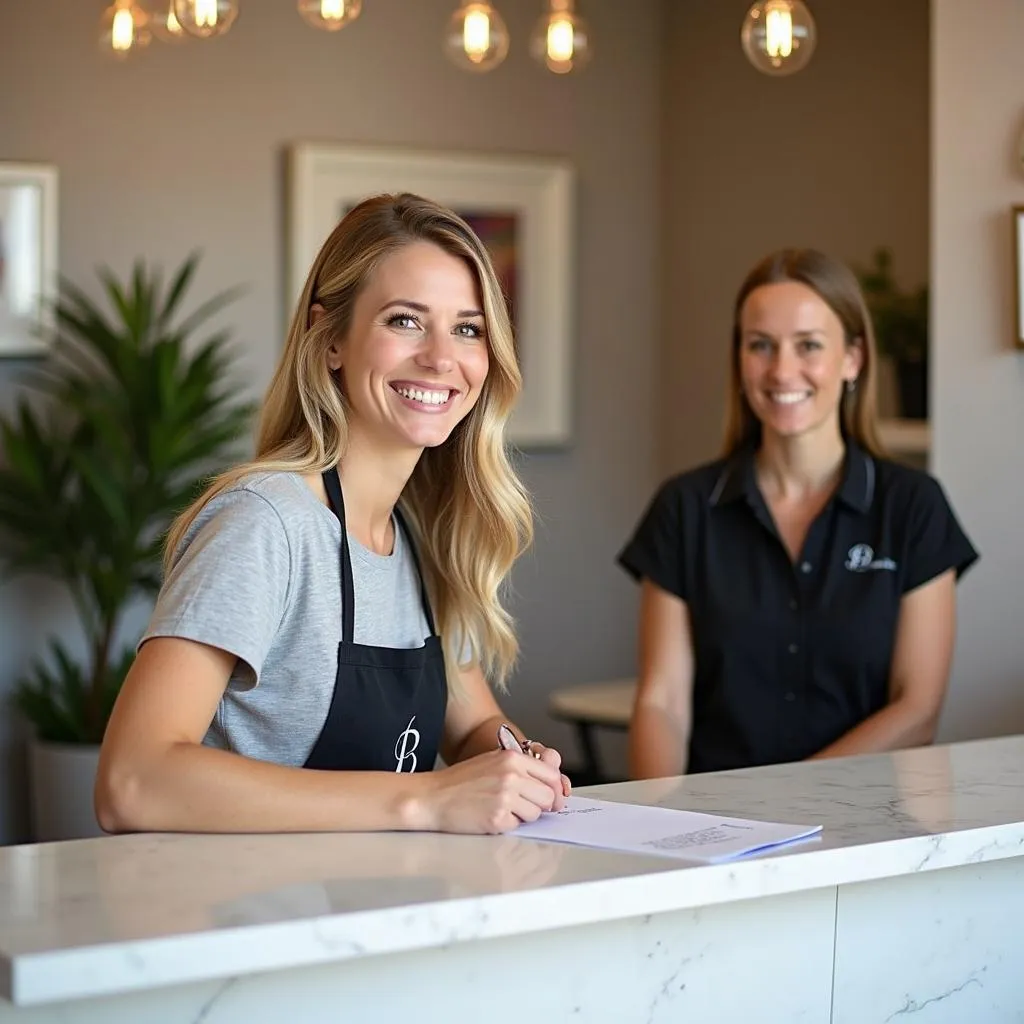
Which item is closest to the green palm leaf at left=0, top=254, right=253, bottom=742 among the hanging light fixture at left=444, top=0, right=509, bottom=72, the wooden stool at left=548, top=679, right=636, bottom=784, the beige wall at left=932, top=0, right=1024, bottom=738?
the wooden stool at left=548, top=679, right=636, bottom=784

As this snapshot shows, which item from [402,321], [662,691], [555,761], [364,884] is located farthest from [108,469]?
[364,884]

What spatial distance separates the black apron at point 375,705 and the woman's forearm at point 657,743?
82cm

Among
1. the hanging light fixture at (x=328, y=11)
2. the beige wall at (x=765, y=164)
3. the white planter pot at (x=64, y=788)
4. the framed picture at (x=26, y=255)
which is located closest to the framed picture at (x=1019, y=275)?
the beige wall at (x=765, y=164)

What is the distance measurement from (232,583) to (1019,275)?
7.14 ft

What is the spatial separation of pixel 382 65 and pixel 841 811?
386 cm

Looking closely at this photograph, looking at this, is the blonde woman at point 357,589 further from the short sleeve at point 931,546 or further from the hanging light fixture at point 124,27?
the hanging light fixture at point 124,27

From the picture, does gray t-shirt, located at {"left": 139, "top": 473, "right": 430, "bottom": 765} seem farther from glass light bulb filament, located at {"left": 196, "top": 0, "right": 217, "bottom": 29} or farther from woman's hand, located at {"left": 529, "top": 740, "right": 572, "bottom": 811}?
glass light bulb filament, located at {"left": 196, "top": 0, "right": 217, "bottom": 29}

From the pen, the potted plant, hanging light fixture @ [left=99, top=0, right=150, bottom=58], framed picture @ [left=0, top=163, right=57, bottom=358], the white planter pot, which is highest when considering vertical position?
hanging light fixture @ [left=99, top=0, right=150, bottom=58]

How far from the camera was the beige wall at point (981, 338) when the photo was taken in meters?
3.56

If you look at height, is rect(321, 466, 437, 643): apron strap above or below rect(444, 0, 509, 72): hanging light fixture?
below

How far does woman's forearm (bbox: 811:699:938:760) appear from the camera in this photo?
2.93 meters

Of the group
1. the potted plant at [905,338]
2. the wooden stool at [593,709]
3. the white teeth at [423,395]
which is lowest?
the wooden stool at [593,709]

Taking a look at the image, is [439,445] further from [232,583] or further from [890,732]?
[890,732]

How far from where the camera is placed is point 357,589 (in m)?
2.17
